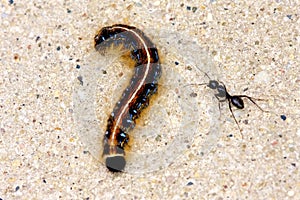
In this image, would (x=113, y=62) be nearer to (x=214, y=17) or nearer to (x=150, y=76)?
(x=150, y=76)

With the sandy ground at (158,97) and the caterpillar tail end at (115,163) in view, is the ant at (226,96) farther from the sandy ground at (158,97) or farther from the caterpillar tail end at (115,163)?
the caterpillar tail end at (115,163)

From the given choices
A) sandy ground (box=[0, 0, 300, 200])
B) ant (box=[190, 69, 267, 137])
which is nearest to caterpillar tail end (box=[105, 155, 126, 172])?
sandy ground (box=[0, 0, 300, 200])

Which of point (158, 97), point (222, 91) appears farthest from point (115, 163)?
point (222, 91)

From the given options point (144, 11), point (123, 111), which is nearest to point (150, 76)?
point (123, 111)

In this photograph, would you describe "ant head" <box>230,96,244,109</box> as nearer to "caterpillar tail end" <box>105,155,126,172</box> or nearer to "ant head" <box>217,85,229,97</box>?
"ant head" <box>217,85,229,97</box>

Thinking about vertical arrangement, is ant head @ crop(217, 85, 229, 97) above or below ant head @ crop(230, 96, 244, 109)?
above

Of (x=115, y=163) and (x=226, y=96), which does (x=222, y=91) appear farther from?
→ (x=115, y=163)

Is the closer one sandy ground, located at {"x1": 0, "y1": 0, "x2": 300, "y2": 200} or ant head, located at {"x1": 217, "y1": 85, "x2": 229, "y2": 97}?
sandy ground, located at {"x1": 0, "y1": 0, "x2": 300, "y2": 200}

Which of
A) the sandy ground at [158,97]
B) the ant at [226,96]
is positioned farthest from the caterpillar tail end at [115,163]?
the ant at [226,96]
